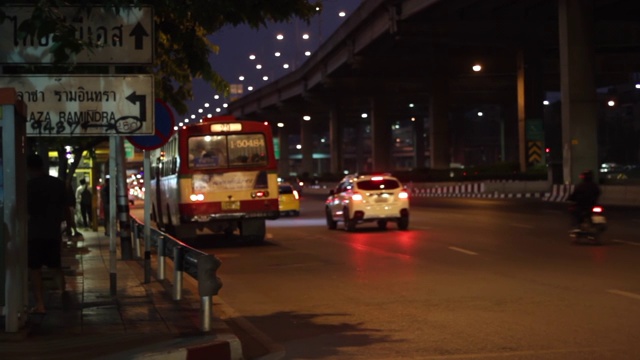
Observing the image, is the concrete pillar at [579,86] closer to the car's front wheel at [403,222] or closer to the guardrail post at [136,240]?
the car's front wheel at [403,222]

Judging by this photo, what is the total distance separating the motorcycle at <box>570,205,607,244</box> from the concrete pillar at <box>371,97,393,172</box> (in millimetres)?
64156

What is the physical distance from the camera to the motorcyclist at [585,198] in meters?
22.8

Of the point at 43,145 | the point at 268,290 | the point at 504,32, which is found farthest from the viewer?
the point at 504,32

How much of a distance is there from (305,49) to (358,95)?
15.0 meters

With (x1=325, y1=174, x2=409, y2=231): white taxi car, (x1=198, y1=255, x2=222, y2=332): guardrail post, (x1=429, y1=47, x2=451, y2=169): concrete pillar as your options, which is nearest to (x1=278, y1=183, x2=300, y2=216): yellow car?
(x1=325, y1=174, x2=409, y2=231): white taxi car

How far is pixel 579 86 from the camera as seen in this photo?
1818 inches

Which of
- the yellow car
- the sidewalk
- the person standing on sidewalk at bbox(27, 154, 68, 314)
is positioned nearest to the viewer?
the sidewalk

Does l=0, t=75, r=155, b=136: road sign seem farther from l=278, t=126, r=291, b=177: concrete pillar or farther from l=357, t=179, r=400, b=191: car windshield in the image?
l=278, t=126, r=291, b=177: concrete pillar

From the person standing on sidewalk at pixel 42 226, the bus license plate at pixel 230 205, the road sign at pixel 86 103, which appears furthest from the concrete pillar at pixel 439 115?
the person standing on sidewalk at pixel 42 226

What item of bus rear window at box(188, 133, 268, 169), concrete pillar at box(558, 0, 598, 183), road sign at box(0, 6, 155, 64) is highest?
concrete pillar at box(558, 0, 598, 183)

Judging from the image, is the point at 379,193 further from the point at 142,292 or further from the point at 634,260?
the point at 142,292

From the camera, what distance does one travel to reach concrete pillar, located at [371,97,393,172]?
86.9 m

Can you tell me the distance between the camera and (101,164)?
42.2 meters

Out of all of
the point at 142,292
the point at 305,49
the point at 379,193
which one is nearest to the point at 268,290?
the point at 142,292
